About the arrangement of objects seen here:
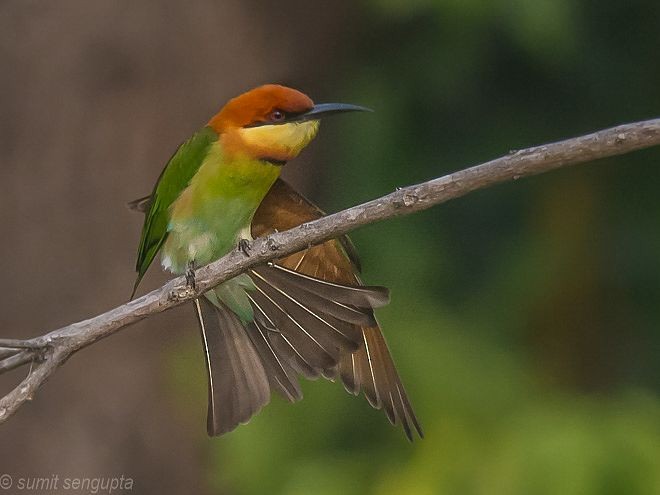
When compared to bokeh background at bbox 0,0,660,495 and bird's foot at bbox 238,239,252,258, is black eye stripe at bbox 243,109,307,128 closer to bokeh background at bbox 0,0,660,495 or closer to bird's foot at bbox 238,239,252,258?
bird's foot at bbox 238,239,252,258

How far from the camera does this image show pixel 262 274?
221 cm

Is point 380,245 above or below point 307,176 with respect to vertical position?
below

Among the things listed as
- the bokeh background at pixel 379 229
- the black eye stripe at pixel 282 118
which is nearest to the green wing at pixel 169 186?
the black eye stripe at pixel 282 118

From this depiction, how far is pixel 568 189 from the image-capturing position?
3.58 meters

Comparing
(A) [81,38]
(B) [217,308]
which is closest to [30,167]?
(A) [81,38]

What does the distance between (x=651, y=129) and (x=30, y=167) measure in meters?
1.99

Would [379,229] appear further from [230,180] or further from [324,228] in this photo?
[324,228]

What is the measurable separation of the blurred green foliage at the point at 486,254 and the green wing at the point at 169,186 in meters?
0.90

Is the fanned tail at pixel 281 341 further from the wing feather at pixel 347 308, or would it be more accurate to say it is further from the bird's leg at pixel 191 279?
the bird's leg at pixel 191 279

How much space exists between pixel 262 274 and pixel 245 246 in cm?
12

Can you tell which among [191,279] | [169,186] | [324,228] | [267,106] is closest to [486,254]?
[169,186]

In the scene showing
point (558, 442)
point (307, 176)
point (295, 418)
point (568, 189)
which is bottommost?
point (558, 442)

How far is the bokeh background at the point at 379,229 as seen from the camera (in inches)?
125

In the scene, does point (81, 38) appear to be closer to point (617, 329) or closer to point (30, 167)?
point (30, 167)
